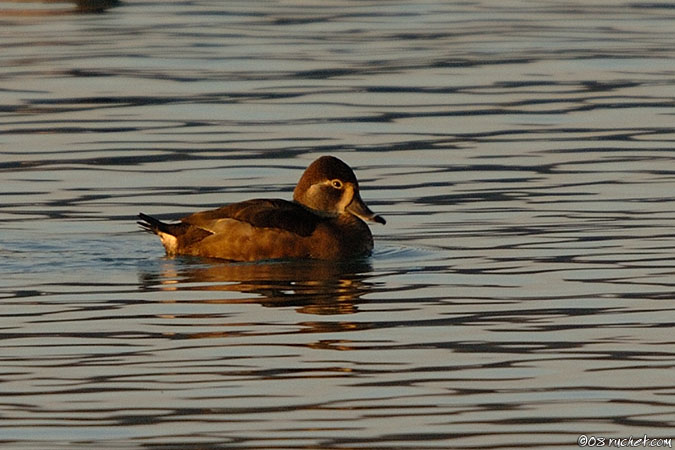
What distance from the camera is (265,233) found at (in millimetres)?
13766

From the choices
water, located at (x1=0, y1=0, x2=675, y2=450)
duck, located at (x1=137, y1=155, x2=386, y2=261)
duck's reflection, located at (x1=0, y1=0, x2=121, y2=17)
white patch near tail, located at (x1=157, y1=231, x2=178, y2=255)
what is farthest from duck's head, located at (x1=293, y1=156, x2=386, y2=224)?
duck's reflection, located at (x1=0, y1=0, x2=121, y2=17)

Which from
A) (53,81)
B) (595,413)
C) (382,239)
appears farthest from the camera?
(53,81)

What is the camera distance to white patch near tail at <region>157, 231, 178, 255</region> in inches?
549

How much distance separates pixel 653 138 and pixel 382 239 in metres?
5.55

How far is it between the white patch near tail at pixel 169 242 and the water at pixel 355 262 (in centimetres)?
18

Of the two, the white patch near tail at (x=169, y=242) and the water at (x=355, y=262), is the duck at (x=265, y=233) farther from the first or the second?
the water at (x=355, y=262)

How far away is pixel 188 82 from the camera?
24.1 meters

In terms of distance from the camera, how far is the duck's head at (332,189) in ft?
47.2

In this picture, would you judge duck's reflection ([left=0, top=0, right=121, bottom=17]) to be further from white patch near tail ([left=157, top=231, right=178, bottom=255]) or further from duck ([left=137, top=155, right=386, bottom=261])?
duck ([left=137, top=155, right=386, bottom=261])

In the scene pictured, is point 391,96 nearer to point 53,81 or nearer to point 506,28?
point 53,81

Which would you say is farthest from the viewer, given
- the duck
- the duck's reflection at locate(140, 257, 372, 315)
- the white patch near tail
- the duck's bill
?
the duck's bill

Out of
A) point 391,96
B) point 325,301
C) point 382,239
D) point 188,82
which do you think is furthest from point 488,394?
point 188,82

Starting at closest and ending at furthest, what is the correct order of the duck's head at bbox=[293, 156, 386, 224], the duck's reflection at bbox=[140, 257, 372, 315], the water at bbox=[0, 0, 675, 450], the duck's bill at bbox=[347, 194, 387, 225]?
1. the water at bbox=[0, 0, 675, 450]
2. the duck's reflection at bbox=[140, 257, 372, 315]
3. the duck's bill at bbox=[347, 194, 387, 225]
4. the duck's head at bbox=[293, 156, 386, 224]

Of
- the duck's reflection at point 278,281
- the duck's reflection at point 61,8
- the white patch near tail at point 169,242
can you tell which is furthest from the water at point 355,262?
the duck's reflection at point 61,8
